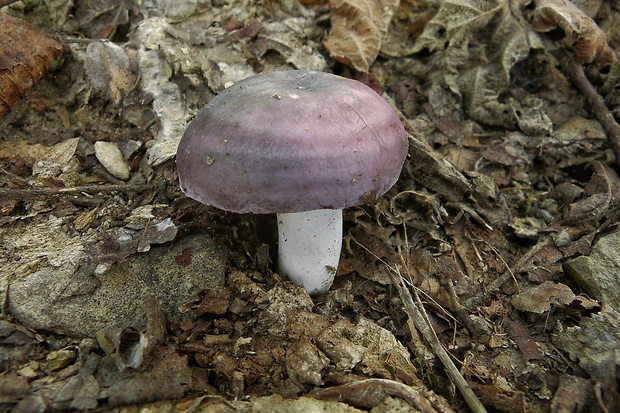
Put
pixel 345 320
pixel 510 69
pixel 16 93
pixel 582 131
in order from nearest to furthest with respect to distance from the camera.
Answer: pixel 345 320, pixel 16 93, pixel 582 131, pixel 510 69

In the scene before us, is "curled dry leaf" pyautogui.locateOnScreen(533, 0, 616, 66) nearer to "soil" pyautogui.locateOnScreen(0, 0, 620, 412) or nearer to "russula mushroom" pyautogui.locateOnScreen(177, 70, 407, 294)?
"soil" pyautogui.locateOnScreen(0, 0, 620, 412)

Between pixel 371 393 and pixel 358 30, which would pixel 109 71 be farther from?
pixel 371 393

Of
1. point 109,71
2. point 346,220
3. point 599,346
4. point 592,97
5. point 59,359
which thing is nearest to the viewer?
point 59,359

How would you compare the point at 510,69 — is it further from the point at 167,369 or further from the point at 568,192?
the point at 167,369

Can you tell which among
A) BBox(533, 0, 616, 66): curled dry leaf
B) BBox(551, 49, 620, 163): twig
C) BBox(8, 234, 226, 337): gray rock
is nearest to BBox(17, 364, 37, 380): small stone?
BBox(8, 234, 226, 337): gray rock

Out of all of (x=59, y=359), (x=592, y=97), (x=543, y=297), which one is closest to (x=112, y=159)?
(x=59, y=359)

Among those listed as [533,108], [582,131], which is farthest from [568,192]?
[533,108]

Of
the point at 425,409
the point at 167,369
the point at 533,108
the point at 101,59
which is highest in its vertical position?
the point at 533,108
